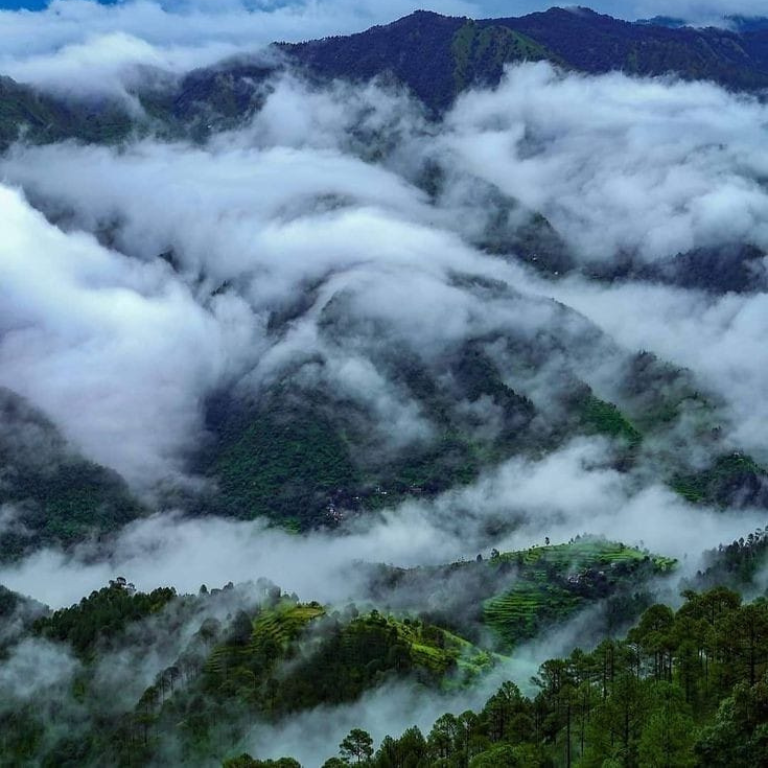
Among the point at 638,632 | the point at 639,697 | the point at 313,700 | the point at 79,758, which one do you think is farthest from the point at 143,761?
the point at 639,697

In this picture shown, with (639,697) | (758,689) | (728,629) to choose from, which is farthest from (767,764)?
(728,629)

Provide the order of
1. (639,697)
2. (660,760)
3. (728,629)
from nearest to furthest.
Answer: (660,760) → (639,697) → (728,629)

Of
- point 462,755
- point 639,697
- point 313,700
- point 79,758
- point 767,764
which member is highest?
point 767,764

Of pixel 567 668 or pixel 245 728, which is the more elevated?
pixel 567 668

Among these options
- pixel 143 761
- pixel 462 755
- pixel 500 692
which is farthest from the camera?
pixel 143 761

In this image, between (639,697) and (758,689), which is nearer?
(758,689)

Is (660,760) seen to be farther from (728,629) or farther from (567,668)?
(567,668)

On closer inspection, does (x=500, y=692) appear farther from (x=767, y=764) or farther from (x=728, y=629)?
(x=767, y=764)

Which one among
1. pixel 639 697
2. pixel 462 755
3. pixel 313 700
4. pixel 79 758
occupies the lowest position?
pixel 79 758

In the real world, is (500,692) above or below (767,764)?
below
